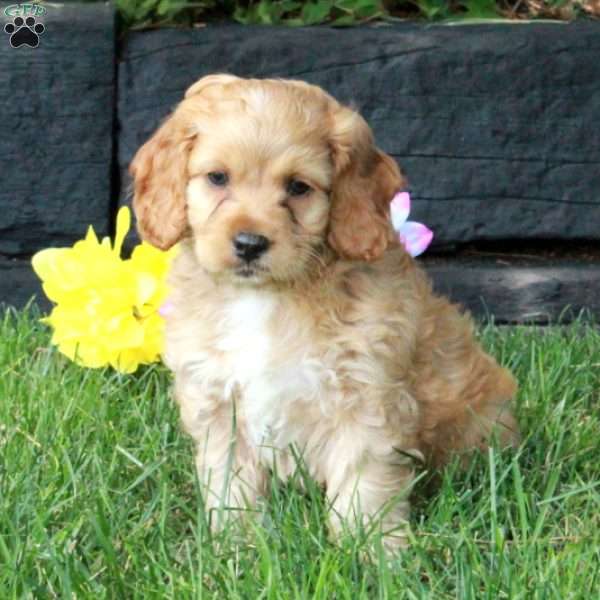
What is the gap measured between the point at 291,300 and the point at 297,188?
0.28 metres

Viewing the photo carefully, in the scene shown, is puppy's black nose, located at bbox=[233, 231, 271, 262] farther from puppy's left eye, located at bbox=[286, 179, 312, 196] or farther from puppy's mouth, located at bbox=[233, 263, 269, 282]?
puppy's left eye, located at bbox=[286, 179, 312, 196]

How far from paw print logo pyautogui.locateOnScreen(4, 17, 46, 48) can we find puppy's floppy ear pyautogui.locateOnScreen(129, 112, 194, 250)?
179cm

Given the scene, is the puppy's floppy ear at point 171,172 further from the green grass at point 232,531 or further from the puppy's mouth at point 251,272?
the green grass at point 232,531

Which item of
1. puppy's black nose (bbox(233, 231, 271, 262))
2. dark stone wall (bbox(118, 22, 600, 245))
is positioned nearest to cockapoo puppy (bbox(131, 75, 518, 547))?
puppy's black nose (bbox(233, 231, 271, 262))

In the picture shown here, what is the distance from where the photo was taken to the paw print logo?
500cm

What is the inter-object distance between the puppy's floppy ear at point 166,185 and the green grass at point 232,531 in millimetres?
580

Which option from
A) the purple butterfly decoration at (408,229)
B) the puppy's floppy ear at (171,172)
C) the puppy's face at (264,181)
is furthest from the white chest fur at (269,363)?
the purple butterfly decoration at (408,229)

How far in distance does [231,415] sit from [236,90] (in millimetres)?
819

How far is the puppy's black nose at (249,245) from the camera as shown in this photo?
10.2 ft

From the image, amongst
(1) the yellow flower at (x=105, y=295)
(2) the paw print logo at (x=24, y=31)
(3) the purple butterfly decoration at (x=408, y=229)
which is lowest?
(1) the yellow flower at (x=105, y=295)

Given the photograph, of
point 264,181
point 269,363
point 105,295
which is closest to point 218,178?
point 264,181

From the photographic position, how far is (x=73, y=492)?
3.37m

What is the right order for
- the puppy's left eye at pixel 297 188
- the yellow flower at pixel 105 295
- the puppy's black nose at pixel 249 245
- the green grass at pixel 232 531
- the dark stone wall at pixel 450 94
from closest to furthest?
the green grass at pixel 232 531, the puppy's black nose at pixel 249 245, the puppy's left eye at pixel 297 188, the yellow flower at pixel 105 295, the dark stone wall at pixel 450 94

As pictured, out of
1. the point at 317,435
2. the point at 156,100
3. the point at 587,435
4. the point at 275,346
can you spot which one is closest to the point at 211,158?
the point at 275,346
